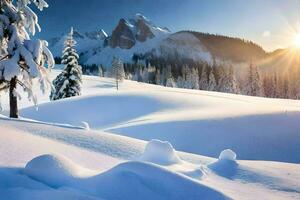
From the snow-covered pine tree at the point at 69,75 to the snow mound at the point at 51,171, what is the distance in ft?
126

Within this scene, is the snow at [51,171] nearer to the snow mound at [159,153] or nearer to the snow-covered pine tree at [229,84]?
the snow mound at [159,153]

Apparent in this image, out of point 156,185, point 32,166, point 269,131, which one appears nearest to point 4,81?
point 32,166

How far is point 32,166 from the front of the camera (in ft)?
19.6

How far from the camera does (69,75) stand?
44219mm

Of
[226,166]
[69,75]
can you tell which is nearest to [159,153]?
[226,166]

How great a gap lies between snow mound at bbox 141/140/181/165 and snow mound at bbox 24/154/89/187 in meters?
1.93

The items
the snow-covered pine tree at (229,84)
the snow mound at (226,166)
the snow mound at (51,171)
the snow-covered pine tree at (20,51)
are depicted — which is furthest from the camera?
the snow-covered pine tree at (229,84)

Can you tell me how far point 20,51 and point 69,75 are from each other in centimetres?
2930

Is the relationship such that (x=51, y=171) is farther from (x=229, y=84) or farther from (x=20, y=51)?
(x=229, y=84)

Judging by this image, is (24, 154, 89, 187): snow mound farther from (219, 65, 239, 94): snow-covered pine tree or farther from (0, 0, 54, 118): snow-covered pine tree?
(219, 65, 239, 94): snow-covered pine tree

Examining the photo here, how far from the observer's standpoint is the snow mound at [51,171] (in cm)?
578

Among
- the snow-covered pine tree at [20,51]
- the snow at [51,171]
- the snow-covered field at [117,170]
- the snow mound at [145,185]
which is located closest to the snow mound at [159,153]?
the snow-covered field at [117,170]

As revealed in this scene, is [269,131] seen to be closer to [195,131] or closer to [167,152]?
[195,131]

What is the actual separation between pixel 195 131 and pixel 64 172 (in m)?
17.0
